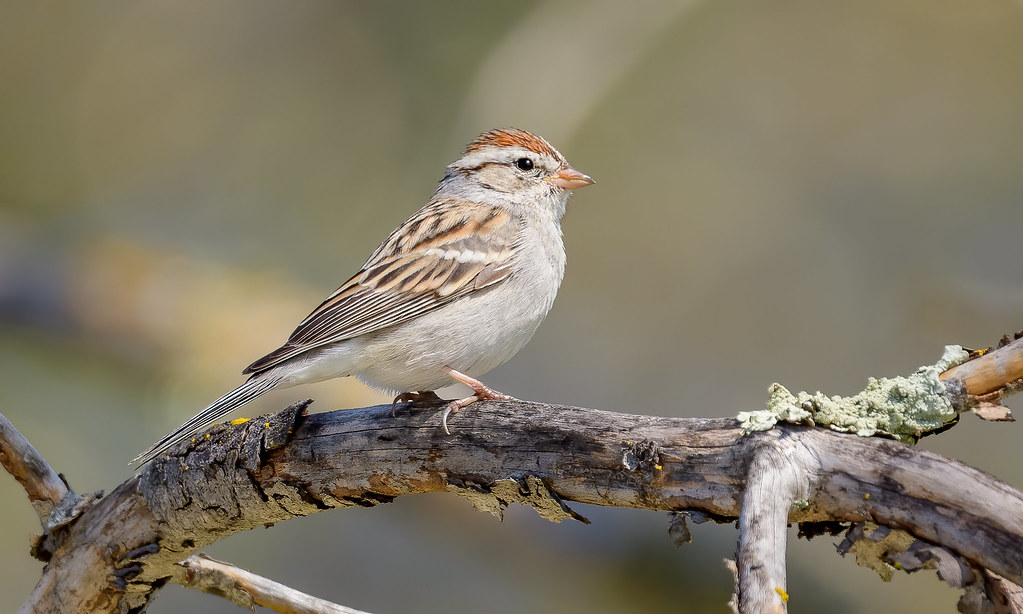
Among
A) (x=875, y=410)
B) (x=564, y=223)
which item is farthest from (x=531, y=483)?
(x=564, y=223)

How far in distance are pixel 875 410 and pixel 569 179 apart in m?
1.85

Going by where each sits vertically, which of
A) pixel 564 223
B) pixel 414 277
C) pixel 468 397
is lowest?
pixel 468 397

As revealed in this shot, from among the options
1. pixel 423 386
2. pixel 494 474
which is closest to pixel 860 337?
pixel 423 386

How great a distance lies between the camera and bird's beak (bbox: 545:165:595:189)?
134 inches

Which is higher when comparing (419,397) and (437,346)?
(437,346)

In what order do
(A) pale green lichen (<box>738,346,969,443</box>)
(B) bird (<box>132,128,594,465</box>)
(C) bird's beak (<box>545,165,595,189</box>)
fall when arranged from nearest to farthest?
(A) pale green lichen (<box>738,346,969,443</box>), (B) bird (<box>132,128,594,465</box>), (C) bird's beak (<box>545,165,595,189</box>)

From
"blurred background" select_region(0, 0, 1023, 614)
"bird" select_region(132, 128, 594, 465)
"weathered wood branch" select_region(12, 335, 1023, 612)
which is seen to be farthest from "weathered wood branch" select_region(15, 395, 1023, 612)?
"blurred background" select_region(0, 0, 1023, 614)

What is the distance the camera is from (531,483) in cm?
196

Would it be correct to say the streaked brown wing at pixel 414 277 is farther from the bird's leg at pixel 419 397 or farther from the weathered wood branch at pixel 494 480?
the weathered wood branch at pixel 494 480

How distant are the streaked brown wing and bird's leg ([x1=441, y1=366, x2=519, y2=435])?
23 centimetres

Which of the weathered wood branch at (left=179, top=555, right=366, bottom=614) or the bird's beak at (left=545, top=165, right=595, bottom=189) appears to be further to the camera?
the bird's beak at (left=545, top=165, right=595, bottom=189)

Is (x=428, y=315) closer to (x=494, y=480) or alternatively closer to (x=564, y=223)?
(x=494, y=480)

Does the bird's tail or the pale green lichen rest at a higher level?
the pale green lichen

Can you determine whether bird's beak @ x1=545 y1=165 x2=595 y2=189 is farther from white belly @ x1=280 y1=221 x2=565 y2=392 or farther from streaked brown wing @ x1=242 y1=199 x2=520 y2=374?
white belly @ x1=280 y1=221 x2=565 y2=392
